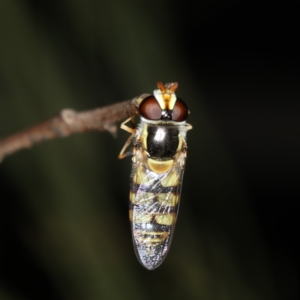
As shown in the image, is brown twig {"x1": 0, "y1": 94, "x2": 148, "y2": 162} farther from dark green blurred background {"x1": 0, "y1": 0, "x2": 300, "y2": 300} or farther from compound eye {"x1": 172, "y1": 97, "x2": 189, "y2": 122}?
dark green blurred background {"x1": 0, "y1": 0, "x2": 300, "y2": 300}

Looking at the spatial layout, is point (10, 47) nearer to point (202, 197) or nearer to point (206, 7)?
point (202, 197)

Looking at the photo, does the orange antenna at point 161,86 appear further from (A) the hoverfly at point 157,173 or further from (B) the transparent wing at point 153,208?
(B) the transparent wing at point 153,208

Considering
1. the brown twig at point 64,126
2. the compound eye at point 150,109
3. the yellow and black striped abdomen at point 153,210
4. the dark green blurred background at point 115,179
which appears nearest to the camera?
the brown twig at point 64,126

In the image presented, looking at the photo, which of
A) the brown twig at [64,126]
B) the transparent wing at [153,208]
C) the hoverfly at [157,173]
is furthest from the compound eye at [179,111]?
the brown twig at [64,126]

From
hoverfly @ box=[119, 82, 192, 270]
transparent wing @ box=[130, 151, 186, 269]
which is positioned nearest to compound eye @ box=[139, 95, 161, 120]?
hoverfly @ box=[119, 82, 192, 270]

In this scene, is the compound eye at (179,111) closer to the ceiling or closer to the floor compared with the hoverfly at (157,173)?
closer to the ceiling

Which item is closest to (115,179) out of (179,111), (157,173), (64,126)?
(157,173)

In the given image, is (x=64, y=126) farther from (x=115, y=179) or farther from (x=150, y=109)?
(x=115, y=179)
